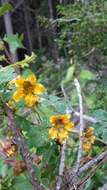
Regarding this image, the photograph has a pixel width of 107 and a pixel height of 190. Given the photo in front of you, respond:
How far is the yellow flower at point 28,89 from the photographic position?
858mm

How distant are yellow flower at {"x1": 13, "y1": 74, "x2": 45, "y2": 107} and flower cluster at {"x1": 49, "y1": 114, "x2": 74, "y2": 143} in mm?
52

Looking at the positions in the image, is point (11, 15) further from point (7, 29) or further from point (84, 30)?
point (84, 30)

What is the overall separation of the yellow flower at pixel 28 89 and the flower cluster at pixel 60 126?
0.05 meters

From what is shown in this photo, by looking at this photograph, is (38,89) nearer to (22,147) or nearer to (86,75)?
(22,147)

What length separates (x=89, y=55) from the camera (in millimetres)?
2486

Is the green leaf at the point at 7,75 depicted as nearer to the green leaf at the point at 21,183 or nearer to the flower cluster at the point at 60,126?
the flower cluster at the point at 60,126

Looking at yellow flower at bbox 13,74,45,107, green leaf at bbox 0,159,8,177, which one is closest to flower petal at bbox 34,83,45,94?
yellow flower at bbox 13,74,45,107

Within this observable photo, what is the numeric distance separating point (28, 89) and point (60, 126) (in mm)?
87

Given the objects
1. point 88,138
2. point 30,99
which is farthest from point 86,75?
point 30,99

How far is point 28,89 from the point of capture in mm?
873

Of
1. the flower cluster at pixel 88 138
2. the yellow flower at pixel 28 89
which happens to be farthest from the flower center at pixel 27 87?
the flower cluster at pixel 88 138

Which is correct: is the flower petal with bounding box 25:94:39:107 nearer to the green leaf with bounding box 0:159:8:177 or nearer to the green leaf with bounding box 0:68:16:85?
the green leaf with bounding box 0:68:16:85

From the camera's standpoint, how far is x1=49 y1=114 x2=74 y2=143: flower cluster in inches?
34.7

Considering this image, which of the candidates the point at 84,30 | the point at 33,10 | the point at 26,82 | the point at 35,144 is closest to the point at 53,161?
the point at 35,144
